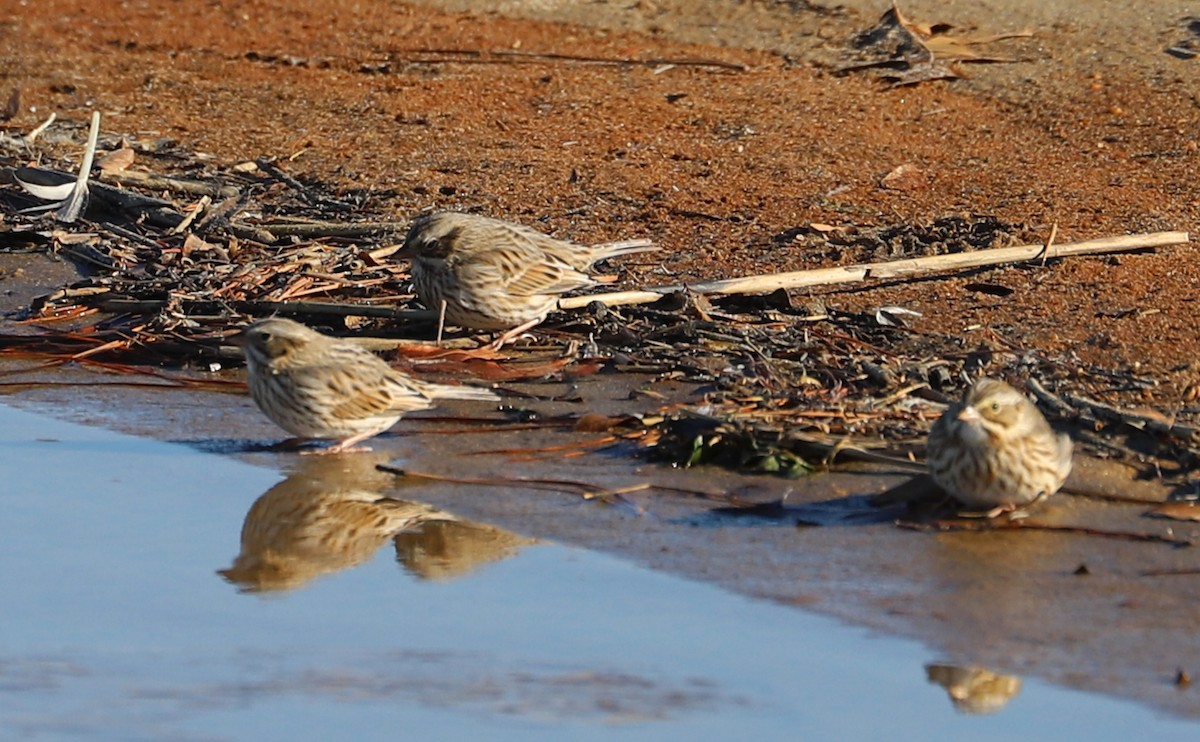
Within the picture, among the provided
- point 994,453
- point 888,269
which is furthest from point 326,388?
point 888,269

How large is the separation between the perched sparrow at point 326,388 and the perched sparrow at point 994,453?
2340 millimetres

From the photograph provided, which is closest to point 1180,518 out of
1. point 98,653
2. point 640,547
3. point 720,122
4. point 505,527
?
point 640,547

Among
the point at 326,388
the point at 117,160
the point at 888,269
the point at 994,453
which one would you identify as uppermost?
the point at 994,453

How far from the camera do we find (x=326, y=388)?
841 centimetres

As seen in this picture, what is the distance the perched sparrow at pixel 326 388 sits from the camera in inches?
331

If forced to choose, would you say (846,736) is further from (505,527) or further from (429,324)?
(429,324)

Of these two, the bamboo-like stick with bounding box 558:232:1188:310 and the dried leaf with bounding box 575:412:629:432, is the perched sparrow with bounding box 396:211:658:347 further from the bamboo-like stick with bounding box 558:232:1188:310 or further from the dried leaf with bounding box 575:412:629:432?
the dried leaf with bounding box 575:412:629:432

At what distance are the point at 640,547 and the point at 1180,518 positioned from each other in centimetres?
193

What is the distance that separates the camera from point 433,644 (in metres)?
6.43

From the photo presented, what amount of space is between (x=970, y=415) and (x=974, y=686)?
1445 millimetres

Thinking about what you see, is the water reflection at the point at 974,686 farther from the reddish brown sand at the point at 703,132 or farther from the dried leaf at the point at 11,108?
the dried leaf at the point at 11,108

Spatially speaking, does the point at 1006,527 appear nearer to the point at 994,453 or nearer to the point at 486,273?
the point at 994,453

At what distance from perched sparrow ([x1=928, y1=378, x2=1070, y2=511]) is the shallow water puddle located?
3.26ft

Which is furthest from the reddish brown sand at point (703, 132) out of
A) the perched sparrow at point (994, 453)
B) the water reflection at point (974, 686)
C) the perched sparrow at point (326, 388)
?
the water reflection at point (974, 686)
